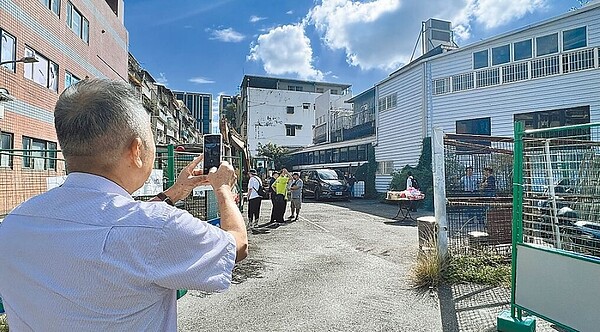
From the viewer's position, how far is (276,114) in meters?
50.4

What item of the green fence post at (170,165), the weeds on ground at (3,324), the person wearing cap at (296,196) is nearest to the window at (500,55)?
the person wearing cap at (296,196)

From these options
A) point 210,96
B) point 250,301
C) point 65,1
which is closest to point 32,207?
point 250,301

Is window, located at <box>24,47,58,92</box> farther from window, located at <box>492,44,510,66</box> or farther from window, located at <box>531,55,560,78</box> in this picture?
window, located at <box>531,55,560,78</box>

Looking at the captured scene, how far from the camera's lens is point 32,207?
113 centimetres

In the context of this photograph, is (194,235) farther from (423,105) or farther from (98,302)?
(423,105)

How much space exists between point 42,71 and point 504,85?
1927cm

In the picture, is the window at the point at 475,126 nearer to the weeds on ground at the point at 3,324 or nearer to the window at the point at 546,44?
the window at the point at 546,44

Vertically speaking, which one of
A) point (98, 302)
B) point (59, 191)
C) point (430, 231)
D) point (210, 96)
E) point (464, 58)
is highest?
point (210, 96)

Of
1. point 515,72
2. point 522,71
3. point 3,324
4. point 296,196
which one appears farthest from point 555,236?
point 515,72

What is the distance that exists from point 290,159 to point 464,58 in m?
22.0

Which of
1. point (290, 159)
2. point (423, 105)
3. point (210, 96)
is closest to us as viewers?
point (423, 105)

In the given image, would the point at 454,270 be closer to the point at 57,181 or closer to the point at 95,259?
the point at 57,181

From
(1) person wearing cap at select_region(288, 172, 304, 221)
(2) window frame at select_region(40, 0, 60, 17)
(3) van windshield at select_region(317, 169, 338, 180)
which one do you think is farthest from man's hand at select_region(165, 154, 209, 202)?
(3) van windshield at select_region(317, 169, 338, 180)

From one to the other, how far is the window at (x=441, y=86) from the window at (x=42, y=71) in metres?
17.2
